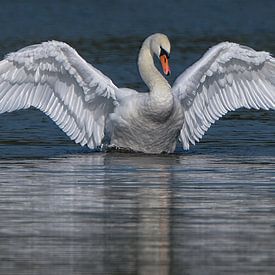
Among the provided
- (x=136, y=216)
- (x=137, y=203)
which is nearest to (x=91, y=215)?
(x=136, y=216)

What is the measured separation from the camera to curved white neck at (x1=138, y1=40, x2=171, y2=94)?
49.7ft

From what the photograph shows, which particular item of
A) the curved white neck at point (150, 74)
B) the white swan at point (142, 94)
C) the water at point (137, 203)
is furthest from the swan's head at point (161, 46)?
the water at point (137, 203)

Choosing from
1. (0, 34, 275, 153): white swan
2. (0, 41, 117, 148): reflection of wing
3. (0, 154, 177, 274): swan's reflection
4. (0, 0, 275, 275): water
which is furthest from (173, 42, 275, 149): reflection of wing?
(0, 154, 177, 274): swan's reflection

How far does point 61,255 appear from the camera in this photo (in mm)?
9102

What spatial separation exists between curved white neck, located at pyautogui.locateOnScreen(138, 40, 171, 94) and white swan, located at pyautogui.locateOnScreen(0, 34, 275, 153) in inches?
0.4

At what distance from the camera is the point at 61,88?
16.1 meters

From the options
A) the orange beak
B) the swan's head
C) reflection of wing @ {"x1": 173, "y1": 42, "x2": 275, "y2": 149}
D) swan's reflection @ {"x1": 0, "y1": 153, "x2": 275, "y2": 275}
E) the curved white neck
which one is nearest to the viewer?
swan's reflection @ {"x1": 0, "y1": 153, "x2": 275, "y2": 275}

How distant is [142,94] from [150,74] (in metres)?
0.38

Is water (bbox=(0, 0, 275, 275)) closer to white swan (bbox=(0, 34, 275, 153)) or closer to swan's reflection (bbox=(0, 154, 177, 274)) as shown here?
swan's reflection (bbox=(0, 154, 177, 274))

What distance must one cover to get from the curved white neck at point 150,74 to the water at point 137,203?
0.79 m

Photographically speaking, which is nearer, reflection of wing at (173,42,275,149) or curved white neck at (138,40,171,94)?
curved white neck at (138,40,171,94)

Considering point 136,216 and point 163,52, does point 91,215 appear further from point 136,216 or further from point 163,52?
point 163,52

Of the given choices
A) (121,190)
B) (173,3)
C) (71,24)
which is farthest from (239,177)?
(173,3)

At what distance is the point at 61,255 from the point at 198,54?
17670 mm
